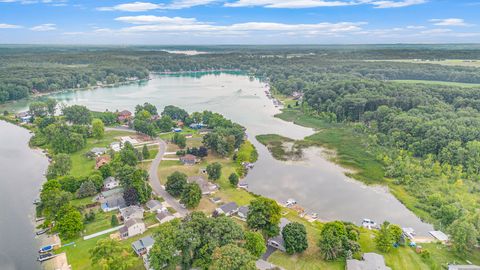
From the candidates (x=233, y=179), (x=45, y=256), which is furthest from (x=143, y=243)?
→ (x=233, y=179)

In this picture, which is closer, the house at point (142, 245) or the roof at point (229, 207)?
the house at point (142, 245)

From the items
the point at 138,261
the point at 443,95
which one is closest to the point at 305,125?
the point at 443,95

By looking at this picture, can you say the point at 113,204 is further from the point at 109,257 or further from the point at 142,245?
the point at 109,257

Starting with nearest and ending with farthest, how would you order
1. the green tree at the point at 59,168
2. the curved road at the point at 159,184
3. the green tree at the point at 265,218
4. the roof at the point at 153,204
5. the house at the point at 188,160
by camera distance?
1. the green tree at the point at 265,218
2. the roof at the point at 153,204
3. the curved road at the point at 159,184
4. the green tree at the point at 59,168
5. the house at the point at 188,160

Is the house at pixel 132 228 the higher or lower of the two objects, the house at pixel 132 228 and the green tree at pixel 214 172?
the lower

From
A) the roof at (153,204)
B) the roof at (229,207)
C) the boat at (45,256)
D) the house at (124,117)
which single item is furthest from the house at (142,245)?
the house at (124,117)

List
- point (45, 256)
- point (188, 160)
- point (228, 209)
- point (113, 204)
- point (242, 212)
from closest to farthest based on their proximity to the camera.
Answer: point (45, 256), point (242, 212), point (228, 209), point (113, 204), point (188, 160)

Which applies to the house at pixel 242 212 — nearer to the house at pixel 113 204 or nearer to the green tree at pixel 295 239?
the green tree at pixel 295 239
